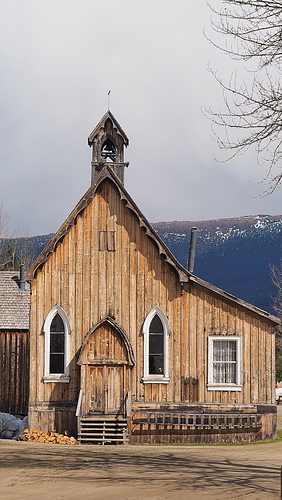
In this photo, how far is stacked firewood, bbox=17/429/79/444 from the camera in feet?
76.5

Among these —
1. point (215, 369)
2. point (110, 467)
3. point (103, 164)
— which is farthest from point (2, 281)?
point (110, 467)

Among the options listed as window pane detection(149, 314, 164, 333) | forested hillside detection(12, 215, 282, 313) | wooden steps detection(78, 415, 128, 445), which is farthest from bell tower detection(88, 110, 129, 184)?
forested hillside detection(12, 215, 282, 313)

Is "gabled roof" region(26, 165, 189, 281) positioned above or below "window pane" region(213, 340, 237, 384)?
above

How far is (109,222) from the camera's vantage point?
24.7m

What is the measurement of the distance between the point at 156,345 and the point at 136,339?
71cm

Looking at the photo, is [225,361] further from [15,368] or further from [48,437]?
[15,368]

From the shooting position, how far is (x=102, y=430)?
23.3 metres

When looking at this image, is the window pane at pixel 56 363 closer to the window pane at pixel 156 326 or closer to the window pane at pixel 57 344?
the window pane at pixel 57 344

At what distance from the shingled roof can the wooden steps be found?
9806 mm

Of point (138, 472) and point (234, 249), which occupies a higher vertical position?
point (234, 249)

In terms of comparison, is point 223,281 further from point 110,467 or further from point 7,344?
point 110,467

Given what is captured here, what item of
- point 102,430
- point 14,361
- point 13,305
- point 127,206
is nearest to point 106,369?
point 102,430

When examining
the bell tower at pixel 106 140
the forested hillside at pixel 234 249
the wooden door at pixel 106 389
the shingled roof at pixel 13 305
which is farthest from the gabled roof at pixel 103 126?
the forested hillside at pixel 234 249

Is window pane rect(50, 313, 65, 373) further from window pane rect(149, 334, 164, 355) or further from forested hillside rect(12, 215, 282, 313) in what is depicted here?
forested hillside rect(12, 215, 282, 313)
